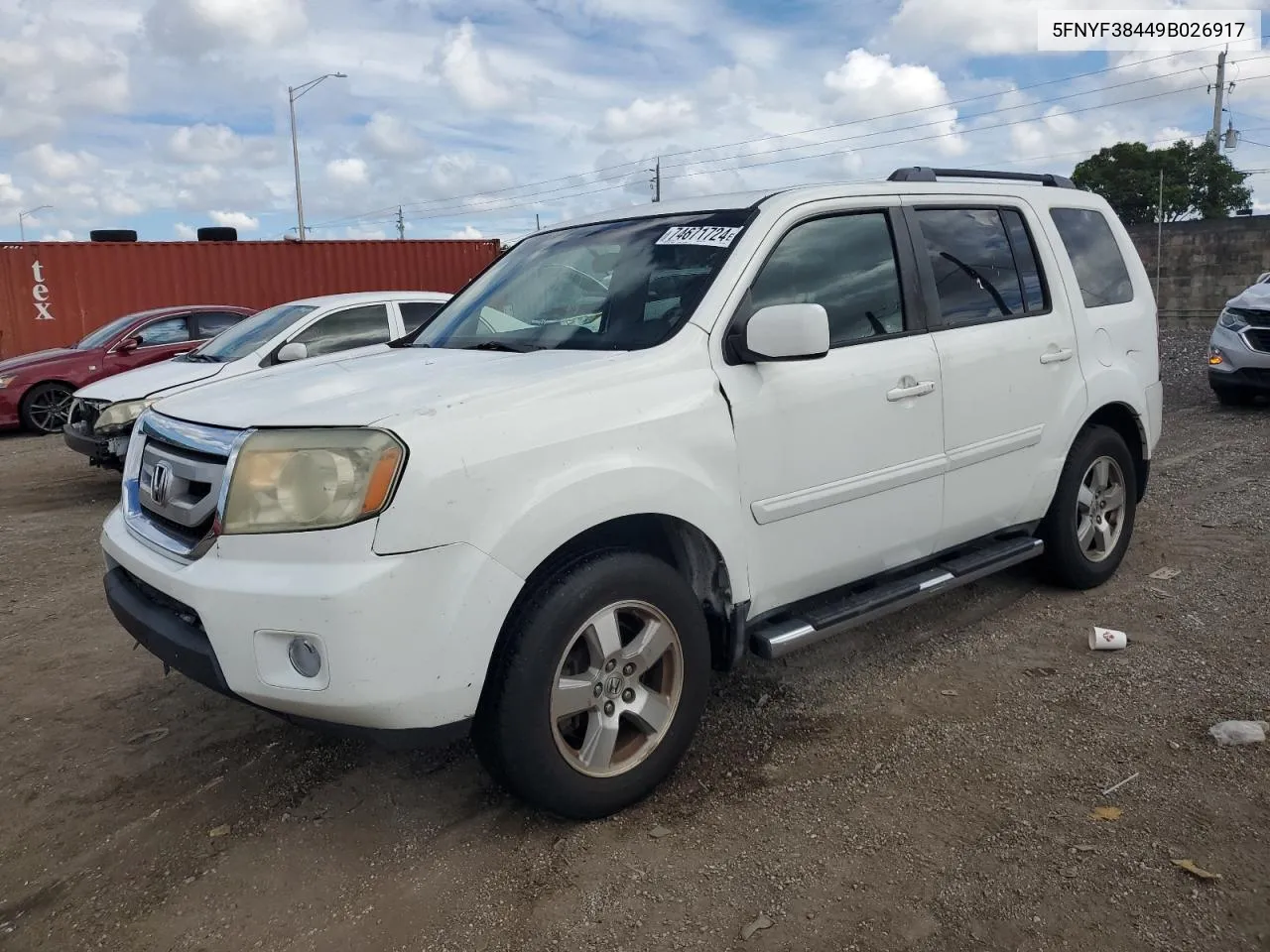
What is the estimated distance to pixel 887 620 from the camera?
4.61 metres

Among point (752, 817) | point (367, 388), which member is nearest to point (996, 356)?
point (752, 817)

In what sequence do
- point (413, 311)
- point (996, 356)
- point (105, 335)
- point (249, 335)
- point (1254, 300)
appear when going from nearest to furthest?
point (996, 356) < point (249, 335) < point (413, 311) < point (1254, 300) < point (105, 335)

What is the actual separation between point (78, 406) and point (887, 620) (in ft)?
22.4

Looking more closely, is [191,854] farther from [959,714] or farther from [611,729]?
[959,714]

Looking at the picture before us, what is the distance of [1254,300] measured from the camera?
10328 millimetres

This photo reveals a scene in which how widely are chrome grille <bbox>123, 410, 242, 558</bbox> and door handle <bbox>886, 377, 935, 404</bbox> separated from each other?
220 centimetres

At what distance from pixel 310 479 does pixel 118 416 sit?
5.86 meters

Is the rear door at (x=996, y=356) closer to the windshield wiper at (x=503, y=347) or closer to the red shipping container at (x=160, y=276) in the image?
the windshield wiper at (x=503, y=347)

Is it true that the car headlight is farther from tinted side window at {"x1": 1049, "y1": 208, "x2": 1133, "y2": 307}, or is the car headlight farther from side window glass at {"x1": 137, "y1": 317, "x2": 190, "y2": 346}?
side window glass at {"x1": 137, "y1": 317, "x2": 190, "y2": 346}

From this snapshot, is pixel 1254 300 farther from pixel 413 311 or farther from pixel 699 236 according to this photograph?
pixel 699 236

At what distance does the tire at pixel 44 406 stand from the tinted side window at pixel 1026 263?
446 inches

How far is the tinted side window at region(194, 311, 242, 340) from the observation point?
38.8ft

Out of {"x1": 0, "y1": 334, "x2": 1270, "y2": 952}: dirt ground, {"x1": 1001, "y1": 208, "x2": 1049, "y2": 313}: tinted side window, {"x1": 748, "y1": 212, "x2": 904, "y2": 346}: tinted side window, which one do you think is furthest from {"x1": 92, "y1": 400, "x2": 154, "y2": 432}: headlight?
{"x1": 1001, "y1": 208, "x2": 1049, "y2": 313}: tinted side window

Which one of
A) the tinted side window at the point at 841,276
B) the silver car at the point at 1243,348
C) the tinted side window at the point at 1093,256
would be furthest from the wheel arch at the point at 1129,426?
the silver car at the point at 1243,348
